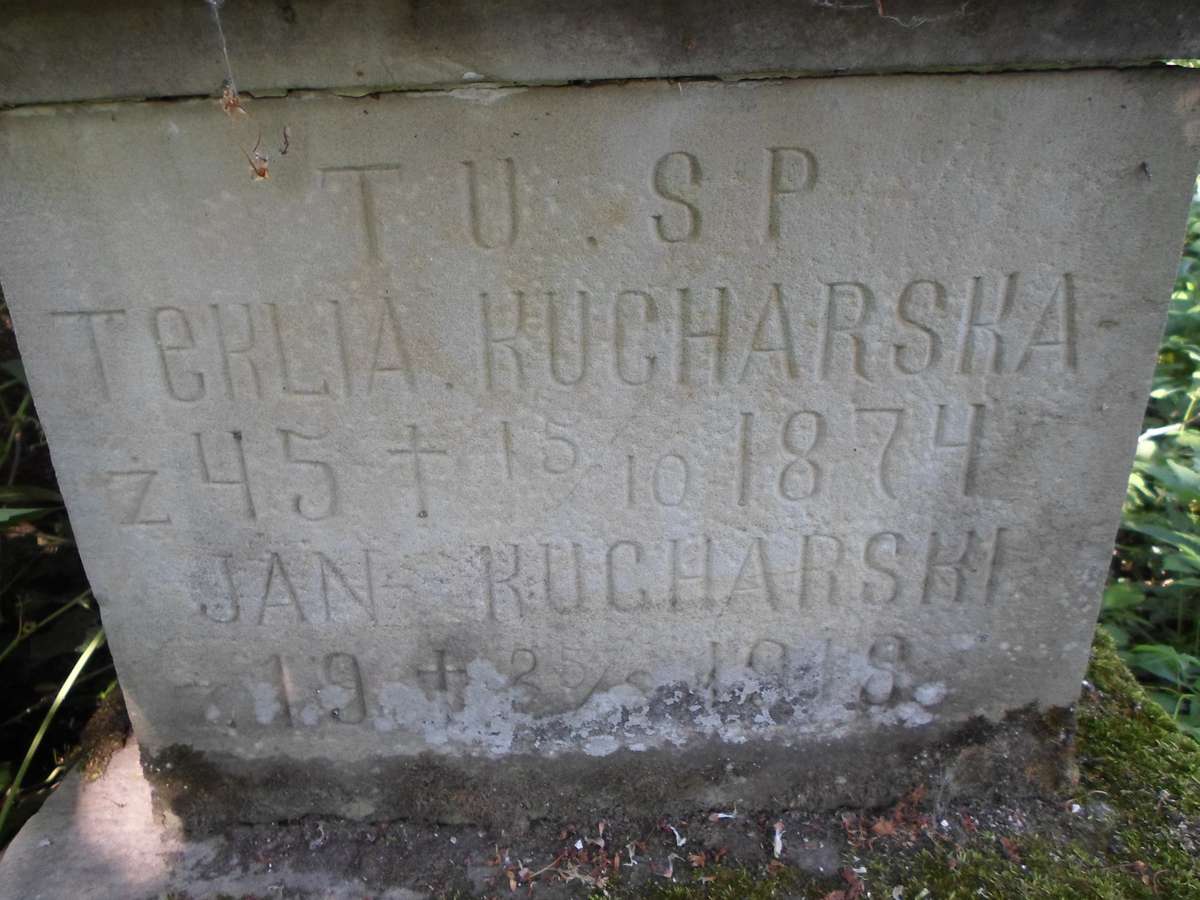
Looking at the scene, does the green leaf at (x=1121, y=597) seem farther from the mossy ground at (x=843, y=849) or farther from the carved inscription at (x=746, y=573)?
the carved inscription at (x=746, y=573)

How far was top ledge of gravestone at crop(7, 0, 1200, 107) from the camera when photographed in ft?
4.69

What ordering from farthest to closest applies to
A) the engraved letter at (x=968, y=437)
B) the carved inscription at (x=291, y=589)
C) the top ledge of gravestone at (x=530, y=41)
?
the carved inscription at (x=291, y=589), the engraved letter at (x=968, y=437), the top ledge of gravestone at (x=530, y=41)

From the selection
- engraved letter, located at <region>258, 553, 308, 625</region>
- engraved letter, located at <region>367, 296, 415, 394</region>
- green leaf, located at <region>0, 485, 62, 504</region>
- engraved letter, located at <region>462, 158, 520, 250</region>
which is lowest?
green leaf, located at <region>0, 485, 62, 504</region>

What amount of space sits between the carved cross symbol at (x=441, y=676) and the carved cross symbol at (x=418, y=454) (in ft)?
1.28

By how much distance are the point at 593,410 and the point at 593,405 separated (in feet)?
0.03

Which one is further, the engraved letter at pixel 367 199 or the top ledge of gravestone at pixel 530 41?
the engraved letter at pixel 367 199

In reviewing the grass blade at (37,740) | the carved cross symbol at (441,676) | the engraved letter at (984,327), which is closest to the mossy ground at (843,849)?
the carved cross symbol at (441,676)

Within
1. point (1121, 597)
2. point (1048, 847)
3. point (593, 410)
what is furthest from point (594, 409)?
point (1121, 597)

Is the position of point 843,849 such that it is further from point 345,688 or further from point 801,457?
point 345,688

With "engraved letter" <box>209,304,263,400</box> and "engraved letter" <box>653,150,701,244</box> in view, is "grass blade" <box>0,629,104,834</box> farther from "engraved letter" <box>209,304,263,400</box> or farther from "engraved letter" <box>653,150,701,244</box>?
"engraved letter" <box>653,150,701,244</box>

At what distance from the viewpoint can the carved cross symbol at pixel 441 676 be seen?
202cm

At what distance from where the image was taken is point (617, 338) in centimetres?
170

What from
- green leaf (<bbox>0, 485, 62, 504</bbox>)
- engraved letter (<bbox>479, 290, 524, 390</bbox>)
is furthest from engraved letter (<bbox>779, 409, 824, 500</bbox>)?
green leaf (<bbox>0, 485, 62, 504</bbox>)

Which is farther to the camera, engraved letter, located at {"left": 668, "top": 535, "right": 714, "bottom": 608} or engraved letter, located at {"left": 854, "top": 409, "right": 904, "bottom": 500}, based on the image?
engraved letter, located at {"left": 668, "top": 535, "right": 714, "bottom": 608}
